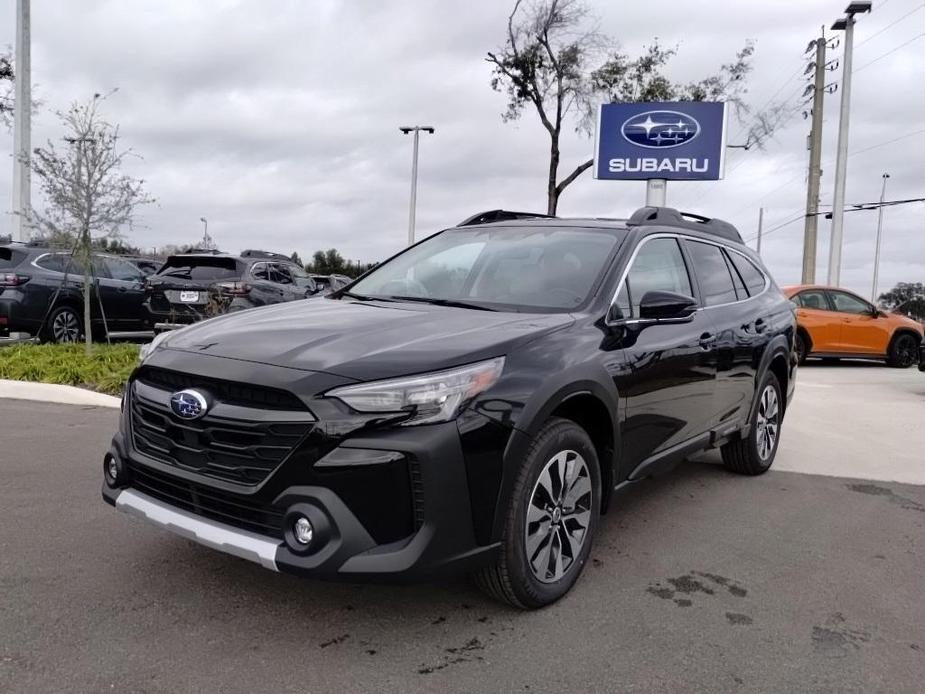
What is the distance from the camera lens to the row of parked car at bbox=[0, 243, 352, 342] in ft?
33.6

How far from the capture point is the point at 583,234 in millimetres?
4098

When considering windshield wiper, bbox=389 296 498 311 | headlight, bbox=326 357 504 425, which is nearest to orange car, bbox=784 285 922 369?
windshield wiper, bbox=389 296 498 311

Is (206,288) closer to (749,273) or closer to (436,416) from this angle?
(749,273)

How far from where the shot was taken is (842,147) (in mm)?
20625

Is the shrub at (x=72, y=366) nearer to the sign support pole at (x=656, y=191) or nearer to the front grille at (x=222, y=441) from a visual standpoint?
the front grille at (x=222, y=441)

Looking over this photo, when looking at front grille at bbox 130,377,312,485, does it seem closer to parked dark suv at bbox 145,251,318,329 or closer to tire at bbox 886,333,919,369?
parked dark suv at bbox 145,251,318,329

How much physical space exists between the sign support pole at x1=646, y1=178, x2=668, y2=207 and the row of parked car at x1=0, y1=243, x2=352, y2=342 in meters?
6.47

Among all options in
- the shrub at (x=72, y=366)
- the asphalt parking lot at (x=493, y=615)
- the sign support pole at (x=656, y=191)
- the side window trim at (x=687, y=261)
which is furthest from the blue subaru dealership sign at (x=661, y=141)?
the asphalt parking lot at (x=493, y=615)

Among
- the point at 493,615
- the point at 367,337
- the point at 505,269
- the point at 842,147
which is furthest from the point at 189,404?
the point at 842,147

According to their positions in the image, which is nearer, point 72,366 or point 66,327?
point 72,366

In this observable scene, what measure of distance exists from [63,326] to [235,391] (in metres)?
9.65

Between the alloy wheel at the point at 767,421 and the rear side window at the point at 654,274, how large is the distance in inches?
57.7

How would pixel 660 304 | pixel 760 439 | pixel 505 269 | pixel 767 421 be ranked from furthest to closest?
pixel 767 421 < pixel 760 439 < pixel 505 269 < pixel 660 304

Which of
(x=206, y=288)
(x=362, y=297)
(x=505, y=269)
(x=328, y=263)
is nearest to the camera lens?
(x=505, y=269)
